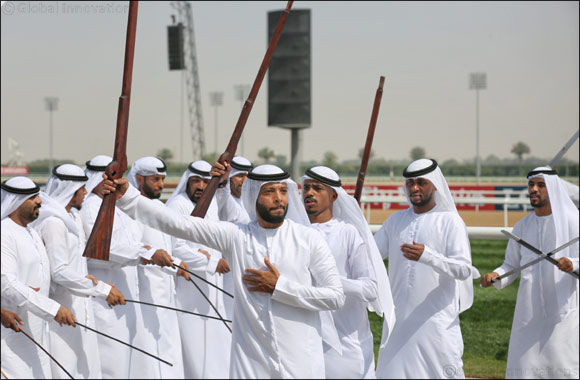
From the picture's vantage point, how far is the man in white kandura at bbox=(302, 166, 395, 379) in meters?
5.80

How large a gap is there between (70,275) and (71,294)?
336 millimetres

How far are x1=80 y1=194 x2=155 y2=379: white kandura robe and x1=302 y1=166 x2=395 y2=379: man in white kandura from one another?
1481 mm

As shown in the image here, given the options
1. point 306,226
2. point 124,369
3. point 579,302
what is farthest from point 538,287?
point 124,369

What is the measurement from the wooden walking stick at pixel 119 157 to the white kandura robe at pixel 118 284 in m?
1.95

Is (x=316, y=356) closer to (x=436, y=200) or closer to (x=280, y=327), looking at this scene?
(x=280, y=327)

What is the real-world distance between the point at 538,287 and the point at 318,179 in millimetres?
2073

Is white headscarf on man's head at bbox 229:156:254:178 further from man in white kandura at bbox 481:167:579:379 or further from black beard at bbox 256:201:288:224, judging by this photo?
black beard at bbox 256:201:288:224

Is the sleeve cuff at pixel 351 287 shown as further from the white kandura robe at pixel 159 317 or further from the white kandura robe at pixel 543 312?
the white kandura robe at pixel 159 317

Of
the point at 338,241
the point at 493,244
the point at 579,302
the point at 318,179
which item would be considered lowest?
the point at 493,244

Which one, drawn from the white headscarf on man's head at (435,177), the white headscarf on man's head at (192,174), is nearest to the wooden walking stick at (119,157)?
the white headscarf on man's head at (435,177)

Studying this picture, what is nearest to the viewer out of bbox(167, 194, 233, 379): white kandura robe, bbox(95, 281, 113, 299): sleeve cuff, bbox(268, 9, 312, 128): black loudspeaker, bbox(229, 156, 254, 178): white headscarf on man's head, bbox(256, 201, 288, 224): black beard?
bbox(256, 201, 288, 224): black beard

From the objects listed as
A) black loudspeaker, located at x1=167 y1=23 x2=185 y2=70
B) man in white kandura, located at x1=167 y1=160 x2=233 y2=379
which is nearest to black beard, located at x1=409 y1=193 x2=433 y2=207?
man in white kandura, located at x1=167 y1=160 x2=233 y2=379

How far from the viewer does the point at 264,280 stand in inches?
185

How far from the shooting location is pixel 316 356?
15.9 ft
